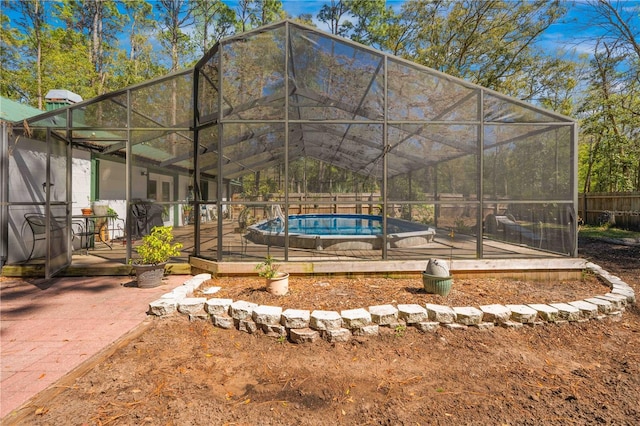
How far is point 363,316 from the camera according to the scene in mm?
3271

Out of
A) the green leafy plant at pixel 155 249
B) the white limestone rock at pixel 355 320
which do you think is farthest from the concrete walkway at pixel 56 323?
the white limestone rock at pixel 355 320

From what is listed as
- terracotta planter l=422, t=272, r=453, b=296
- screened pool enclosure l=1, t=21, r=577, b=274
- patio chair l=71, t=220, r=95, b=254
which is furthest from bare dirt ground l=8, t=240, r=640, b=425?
patio chair l=71, t=220, r=95, b=254

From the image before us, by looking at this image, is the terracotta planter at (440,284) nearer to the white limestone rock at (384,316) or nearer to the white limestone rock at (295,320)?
the white limestone rock at (384,316)

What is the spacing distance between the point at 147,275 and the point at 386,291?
3593mm

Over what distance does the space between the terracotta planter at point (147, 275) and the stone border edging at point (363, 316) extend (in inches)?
40.0

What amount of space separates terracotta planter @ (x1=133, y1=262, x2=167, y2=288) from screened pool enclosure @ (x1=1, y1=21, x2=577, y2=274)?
92 centimetres

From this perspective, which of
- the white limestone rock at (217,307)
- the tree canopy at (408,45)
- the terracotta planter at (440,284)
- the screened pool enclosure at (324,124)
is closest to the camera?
the white limestone rock at (217,307)

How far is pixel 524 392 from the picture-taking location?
2393 mm

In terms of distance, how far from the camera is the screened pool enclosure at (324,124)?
17.3 feet

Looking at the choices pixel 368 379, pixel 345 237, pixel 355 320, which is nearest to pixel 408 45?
pixel 345 237

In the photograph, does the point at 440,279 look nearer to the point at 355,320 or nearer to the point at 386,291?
the point at 386,291

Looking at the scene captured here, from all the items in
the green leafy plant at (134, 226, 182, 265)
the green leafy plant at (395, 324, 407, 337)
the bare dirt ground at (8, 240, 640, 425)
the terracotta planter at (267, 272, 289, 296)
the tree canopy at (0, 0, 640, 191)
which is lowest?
the bare dirt ground at (8, 240, 640, 425)

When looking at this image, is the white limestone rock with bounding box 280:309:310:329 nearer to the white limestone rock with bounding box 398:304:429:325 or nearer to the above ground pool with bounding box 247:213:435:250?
the white limestone rock with bounding box 398:304:429:325

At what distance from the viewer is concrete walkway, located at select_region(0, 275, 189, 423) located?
2484 mm
